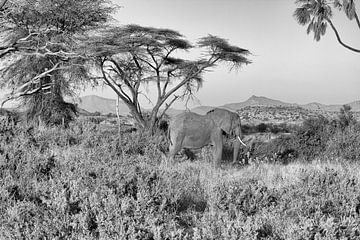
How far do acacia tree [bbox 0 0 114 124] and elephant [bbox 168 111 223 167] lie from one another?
35.6 ft

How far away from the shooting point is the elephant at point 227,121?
9336 millimetres

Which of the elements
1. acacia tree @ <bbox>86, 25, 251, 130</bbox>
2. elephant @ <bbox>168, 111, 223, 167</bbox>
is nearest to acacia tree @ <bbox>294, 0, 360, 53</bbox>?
acacia tree @ <bbox>86, 25, 251, 130</bbox>

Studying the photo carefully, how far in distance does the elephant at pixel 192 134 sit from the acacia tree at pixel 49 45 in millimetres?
10859

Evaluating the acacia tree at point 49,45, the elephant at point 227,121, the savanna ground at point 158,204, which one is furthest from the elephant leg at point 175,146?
→ the acacia tree at point 49,45

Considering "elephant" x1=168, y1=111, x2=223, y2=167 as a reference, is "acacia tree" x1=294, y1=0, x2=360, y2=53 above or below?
above

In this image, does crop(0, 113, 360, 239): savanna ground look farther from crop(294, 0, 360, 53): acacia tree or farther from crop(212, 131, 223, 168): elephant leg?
crop(294, 0, 360, 53): acacia tree

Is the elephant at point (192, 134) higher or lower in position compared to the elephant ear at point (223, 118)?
lower

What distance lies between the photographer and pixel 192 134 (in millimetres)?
8180

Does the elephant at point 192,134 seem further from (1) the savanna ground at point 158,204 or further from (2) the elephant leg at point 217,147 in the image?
(1) the savanna ground at point 158,204

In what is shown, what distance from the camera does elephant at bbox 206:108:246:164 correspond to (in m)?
9.34

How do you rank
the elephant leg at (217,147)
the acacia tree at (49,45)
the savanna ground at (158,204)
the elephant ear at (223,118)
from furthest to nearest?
the acacia tree at (49,45) < the elephant ear at (223,118) < the elephant leg at (217,147) < the savanna ground at (158,204)

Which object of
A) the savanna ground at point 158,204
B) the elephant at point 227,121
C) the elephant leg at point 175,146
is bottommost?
the savanna ground at point 158,204

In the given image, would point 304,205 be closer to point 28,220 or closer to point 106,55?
point 28,220

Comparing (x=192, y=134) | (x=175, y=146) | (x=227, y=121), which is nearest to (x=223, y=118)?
(x=227, y=121)
